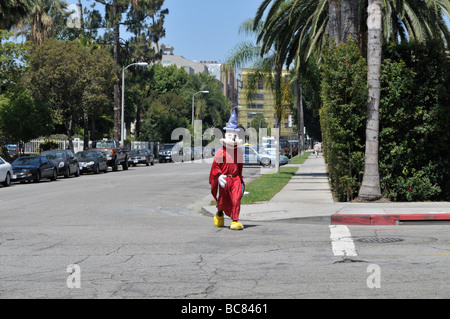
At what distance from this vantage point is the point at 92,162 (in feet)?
132

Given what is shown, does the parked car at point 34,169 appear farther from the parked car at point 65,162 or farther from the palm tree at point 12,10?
the palm tree at point 12,10

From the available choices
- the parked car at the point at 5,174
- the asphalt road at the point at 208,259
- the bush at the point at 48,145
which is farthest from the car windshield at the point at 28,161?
the bush at the point at 48,145

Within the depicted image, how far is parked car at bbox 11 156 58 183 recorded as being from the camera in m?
31.9

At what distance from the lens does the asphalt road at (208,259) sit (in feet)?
23.1

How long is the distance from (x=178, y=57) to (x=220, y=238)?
154 m

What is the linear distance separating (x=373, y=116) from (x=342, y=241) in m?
6.60

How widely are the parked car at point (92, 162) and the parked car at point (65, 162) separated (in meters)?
1.73

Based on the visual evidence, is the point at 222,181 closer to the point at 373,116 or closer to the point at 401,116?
the point at 373,116

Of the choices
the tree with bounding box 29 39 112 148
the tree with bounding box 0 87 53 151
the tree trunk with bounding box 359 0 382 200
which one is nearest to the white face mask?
the tree trunk with bounding box 359 0 382 200

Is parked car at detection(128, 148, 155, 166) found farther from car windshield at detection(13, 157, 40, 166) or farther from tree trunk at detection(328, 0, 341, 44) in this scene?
tree trunk at detection(328, 0, 341, 44)

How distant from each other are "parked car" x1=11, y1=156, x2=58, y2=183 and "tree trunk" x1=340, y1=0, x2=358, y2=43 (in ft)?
60.5
